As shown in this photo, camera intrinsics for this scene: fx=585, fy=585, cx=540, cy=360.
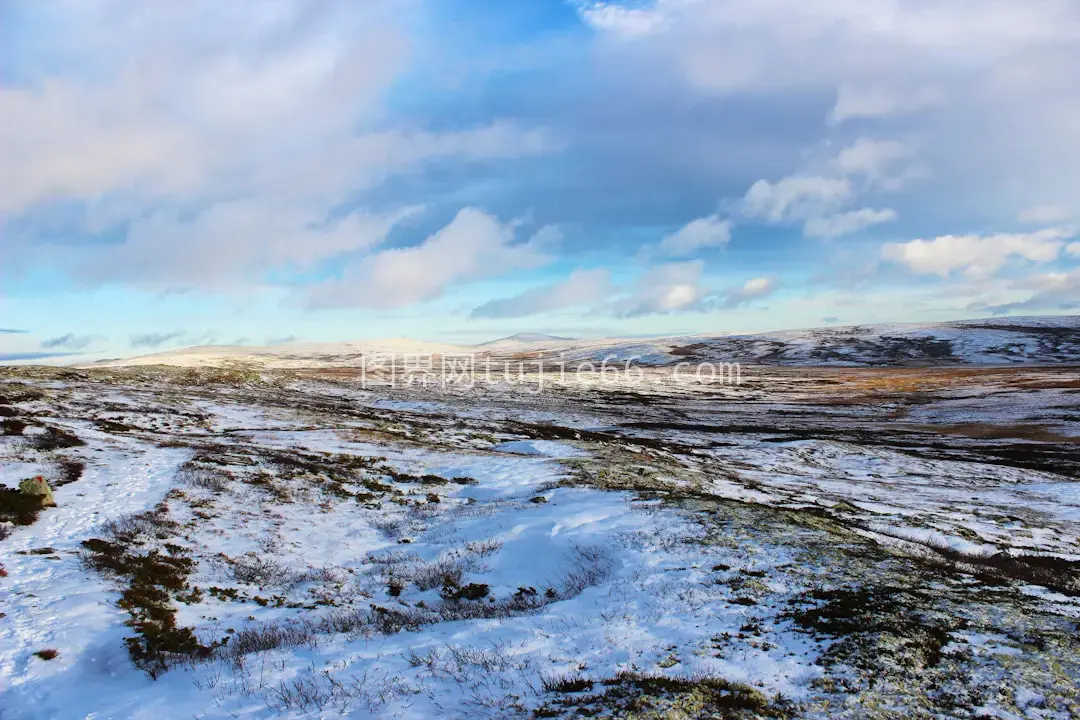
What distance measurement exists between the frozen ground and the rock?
0.50 m

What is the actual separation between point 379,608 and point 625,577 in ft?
17.6

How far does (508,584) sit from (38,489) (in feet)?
47.7

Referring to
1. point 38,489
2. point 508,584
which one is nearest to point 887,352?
point 508,584

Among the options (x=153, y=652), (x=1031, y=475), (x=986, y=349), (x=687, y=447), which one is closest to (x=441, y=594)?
(x=153, y=652)

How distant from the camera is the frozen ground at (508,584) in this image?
7.96 meters

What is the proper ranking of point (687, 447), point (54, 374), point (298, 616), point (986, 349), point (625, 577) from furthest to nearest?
point (986, 349)
point (54, 374)
point (687, 447)
point (625, 577)
point (298, 616)

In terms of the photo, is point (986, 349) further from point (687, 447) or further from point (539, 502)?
point (539, 502)

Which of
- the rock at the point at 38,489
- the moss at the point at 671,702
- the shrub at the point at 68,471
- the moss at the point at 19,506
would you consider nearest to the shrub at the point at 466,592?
the moss at the point at 671,702

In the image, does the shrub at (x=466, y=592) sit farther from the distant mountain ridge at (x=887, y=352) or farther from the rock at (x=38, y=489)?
the distant mountain ridge at (x=887, y=352)

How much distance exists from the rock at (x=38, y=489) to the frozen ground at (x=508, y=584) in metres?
0.50

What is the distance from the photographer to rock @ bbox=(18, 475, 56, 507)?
17156 mm

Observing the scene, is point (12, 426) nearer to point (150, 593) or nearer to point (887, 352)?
point (150, 593)

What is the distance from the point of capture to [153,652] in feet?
32.3

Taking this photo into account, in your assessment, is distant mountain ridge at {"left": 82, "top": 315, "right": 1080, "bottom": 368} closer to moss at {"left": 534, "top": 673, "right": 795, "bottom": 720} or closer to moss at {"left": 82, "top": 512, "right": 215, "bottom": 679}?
moss at {"left": 82, "top": 512, "right": 215, "bottom": 679}
